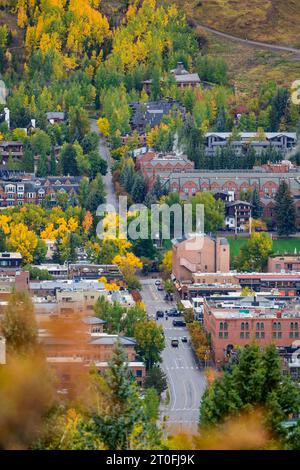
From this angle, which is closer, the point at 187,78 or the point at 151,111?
the point at 151,111

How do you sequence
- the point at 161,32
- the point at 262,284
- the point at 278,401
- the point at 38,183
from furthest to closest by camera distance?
the point at 161,32
the point at 38,183
the point at 262,284
the point at 278,401

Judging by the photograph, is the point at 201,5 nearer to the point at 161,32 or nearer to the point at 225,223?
the point at 161,32

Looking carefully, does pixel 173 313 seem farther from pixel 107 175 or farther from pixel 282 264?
pixel 107 175

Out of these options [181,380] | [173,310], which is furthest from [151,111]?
[181,380]

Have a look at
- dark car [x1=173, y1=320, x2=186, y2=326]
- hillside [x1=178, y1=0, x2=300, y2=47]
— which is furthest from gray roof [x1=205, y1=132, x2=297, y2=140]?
dark car [x1=173, y1=320, x2=186, y2=326]

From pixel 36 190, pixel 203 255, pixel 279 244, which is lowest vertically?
pixel 279 244

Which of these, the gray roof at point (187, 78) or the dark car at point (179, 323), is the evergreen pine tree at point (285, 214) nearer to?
the dark car at point (179, 323)

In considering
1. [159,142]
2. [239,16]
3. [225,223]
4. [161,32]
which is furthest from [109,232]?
[239,16]
